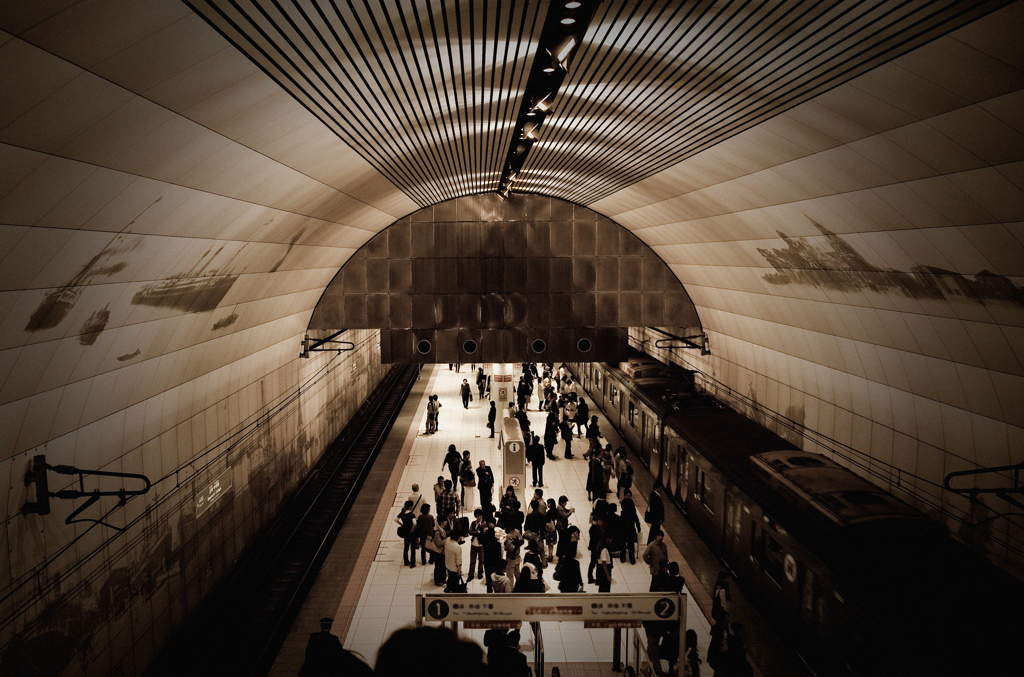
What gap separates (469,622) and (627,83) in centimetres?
531

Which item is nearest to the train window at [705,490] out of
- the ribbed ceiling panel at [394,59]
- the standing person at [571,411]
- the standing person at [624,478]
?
the standing person at [624,478]

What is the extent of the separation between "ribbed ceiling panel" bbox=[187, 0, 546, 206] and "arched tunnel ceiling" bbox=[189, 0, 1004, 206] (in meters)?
0.02

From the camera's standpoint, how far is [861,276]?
824 centimetres

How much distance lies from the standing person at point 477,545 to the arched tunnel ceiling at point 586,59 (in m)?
5.19

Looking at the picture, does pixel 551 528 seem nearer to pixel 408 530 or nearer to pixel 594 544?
pixel 594 544

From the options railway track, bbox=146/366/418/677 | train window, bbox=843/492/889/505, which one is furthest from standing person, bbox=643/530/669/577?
railway track, bbox=146/366/418/677

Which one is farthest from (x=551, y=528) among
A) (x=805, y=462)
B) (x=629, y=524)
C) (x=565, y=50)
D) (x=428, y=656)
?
(x=428, y=656)

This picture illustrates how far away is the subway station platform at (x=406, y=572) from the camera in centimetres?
838

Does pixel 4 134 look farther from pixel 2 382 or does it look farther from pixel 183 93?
pixel 2 382

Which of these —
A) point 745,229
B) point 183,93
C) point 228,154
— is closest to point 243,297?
point 228,154

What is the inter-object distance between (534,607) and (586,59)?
4.83 metres

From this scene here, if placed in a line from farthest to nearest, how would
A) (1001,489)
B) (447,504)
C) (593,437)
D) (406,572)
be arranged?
1. (593,437)
2. (447,504)
3. (406,572)
4. (1001,489)

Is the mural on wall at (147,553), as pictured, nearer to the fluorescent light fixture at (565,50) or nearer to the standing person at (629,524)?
the fluorescent light fixture at (565,50)

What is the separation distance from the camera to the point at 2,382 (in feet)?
17.4
